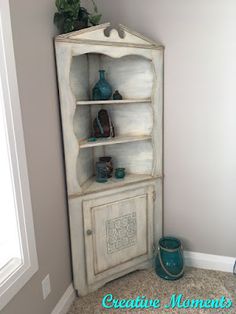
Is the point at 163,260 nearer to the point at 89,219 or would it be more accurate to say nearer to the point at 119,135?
the point at 89,219

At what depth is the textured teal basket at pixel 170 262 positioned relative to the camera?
6.75 ft

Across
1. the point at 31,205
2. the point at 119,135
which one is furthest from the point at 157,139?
the point at 31,205

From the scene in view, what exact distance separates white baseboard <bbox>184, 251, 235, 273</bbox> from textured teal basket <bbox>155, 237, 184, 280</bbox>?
0.60 ft

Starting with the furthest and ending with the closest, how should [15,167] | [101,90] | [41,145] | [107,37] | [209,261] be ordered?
1. [209,261]
2. [101,90]
3. [107,37]
4. [41,145]
5. [15,167]

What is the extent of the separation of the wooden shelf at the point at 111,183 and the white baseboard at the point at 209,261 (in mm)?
746

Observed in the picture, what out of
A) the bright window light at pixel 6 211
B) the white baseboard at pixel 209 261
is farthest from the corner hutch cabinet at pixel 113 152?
the bright window light at pixel 6 211

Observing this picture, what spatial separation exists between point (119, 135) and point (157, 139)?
314 mm

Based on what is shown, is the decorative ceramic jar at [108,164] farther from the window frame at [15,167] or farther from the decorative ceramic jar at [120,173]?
the window frame at [15,167]

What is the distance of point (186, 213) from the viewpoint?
2207 mm

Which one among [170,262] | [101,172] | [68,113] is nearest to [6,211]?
[68,113]

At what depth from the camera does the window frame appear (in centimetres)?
120

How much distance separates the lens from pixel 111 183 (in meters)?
1.99

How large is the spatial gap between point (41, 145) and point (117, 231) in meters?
0.89

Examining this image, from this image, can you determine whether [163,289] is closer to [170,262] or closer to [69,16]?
[170,262]
